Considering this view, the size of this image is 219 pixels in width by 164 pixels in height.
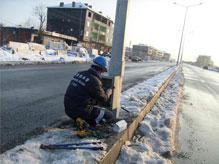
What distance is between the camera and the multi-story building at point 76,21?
276ft

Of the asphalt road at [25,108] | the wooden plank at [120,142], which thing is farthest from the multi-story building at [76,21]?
the wooden plank at [120,142]

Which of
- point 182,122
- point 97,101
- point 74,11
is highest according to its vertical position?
point 74,11

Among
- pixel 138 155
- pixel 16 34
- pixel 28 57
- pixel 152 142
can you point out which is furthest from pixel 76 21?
pixel 138 155

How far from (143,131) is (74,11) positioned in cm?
8148

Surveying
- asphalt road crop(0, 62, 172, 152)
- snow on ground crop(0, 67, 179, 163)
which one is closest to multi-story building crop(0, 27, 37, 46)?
asphalt road crop(0, 62, 172, 152)

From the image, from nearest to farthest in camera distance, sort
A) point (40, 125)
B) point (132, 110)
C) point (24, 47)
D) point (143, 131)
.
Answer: point (40, 125) → point (143, 131) → point (132, 110) → point (24, 47)

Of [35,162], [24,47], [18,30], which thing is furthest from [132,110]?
[18,30]

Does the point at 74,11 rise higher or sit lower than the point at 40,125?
higher

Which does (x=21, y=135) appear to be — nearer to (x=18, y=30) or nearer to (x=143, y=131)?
(x=143, y=131)

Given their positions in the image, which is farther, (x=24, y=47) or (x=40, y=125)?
(x=24, y=47)

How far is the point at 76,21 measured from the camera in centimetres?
8512

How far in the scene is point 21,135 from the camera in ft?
19.2

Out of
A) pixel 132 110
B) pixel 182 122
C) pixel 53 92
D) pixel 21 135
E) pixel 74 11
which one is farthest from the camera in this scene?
pixel 74 11

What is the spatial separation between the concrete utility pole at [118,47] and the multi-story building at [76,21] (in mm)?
76964
